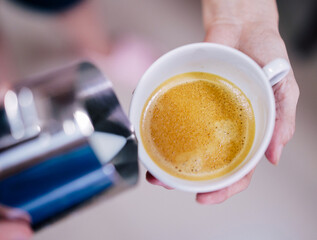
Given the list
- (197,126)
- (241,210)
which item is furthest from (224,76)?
(241,210)

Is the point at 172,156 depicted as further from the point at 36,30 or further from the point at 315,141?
the point at 36,30

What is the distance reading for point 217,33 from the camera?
634mm

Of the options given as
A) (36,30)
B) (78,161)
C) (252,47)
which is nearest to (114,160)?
(78,161)

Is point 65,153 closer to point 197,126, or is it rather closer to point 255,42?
point 197,126

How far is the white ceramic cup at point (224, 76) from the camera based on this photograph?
45 centimetres

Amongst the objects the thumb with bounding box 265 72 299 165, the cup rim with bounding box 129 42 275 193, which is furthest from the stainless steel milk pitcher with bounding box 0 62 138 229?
the thumb with bounding box 265 72 299 165

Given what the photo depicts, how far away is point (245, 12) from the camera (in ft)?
2.13

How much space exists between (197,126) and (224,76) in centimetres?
9

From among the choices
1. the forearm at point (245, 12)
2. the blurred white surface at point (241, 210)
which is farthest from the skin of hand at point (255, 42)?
the blurred white surface at point (241, 210)

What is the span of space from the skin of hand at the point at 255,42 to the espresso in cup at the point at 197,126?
0.05 meters

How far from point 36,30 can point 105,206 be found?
58cm

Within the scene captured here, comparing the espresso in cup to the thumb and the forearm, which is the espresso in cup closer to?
the thumb

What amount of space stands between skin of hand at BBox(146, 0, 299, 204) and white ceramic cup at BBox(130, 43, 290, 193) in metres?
0.06

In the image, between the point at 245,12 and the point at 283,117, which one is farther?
the point at 245,12
